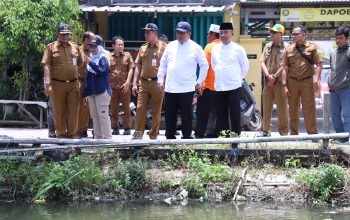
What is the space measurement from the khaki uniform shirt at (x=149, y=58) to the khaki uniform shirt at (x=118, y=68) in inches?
77.5

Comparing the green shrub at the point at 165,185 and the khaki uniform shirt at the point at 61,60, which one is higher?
the khaki uniform shirt at the point at 61,60

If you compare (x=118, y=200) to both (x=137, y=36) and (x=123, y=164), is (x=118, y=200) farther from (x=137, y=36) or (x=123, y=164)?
(x=137, y=36)

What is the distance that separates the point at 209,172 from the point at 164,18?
1036 centimetres

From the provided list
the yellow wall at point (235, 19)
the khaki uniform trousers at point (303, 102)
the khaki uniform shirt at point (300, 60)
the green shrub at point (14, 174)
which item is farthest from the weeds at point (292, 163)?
the yellow wall at point (235, 19)

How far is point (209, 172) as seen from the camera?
29.3 ft

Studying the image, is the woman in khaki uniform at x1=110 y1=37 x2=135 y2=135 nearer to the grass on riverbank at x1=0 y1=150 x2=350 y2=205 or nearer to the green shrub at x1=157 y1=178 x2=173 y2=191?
the grass on riverbank at x1=0 y1=150 x2=350 y2=205

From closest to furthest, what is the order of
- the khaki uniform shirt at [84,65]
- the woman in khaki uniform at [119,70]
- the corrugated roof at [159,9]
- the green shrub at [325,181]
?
the green shrub at [325,181] → the khaki uniform shirt at [84,65] → the woman in khaki uniform at [119,70] → the corrugated roof at [159,9]

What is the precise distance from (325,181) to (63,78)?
14.1 feet

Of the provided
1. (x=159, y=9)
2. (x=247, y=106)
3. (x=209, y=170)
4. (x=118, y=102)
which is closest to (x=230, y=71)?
(x=209, y=170)

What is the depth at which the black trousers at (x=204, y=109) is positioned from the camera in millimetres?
10906

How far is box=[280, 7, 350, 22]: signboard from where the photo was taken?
1883 centimetres

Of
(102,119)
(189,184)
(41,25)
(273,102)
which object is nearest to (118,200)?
(189,184)

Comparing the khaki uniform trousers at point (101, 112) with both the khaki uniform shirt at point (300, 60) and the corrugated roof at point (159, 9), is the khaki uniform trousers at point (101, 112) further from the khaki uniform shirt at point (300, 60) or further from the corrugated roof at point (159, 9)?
the corrugated roof at point (159, 9)

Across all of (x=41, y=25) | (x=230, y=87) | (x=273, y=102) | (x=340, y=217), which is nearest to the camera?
(x=340, y=217)
